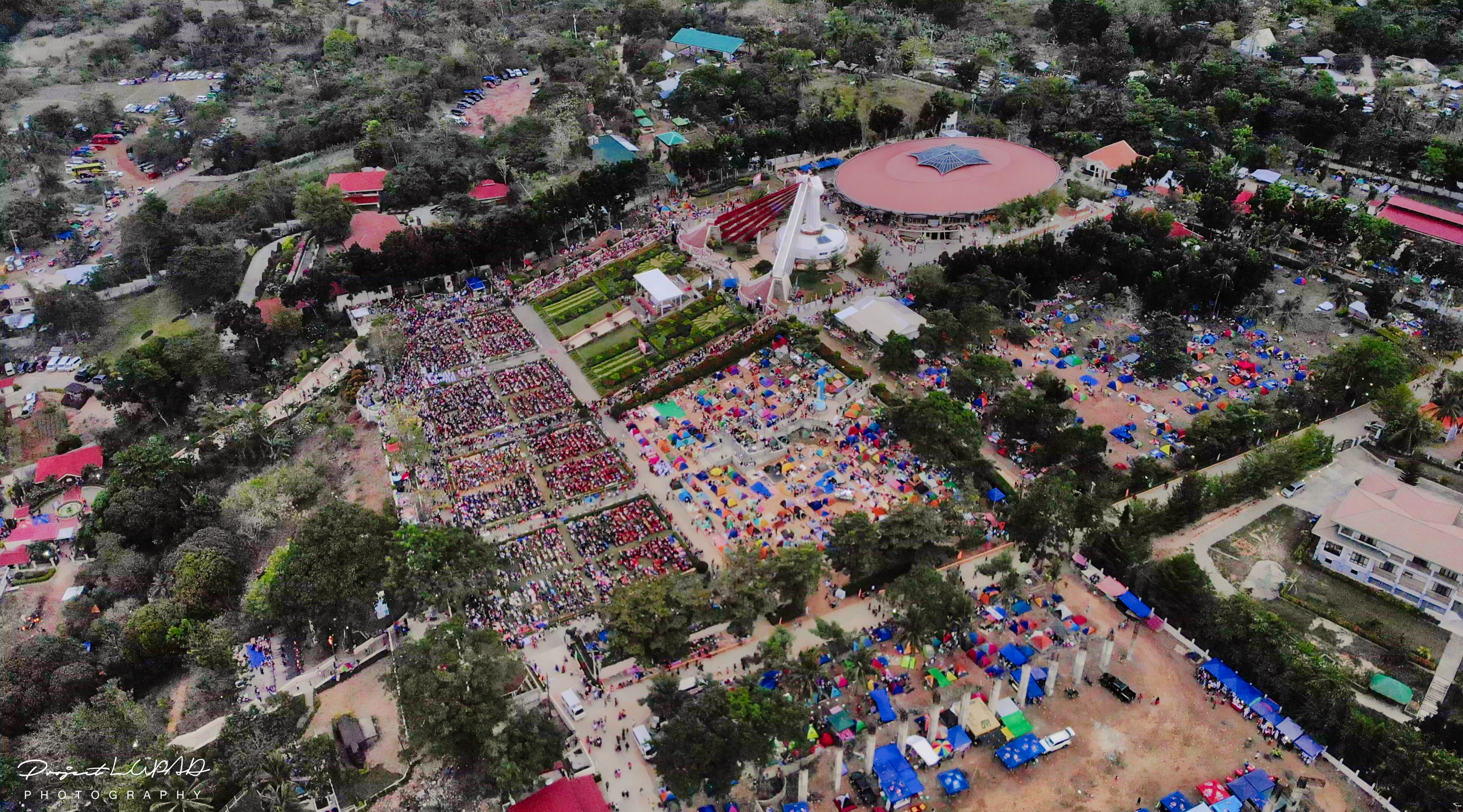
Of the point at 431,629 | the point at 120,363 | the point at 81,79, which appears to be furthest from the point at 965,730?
the point at 81,79

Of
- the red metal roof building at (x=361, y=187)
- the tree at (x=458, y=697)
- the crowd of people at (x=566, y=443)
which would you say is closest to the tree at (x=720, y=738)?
the tree at (x=458, y=697)

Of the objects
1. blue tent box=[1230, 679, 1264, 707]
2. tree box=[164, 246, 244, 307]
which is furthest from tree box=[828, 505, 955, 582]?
tree box=[164, 246, 244, 307]

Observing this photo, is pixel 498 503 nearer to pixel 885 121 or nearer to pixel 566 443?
pixel 566 443

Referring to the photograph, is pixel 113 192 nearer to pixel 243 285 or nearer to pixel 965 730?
pixel 243 285

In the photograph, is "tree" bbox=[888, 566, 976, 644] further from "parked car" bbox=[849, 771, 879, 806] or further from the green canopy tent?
the green canopy tent

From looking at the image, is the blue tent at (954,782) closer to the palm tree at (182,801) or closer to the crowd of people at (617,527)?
the crowd of people at (617,527)

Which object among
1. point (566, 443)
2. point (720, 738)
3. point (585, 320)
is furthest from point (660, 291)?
point (720, 738)

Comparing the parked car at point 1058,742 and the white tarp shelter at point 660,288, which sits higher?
the white tarp shelter at point 660,288
